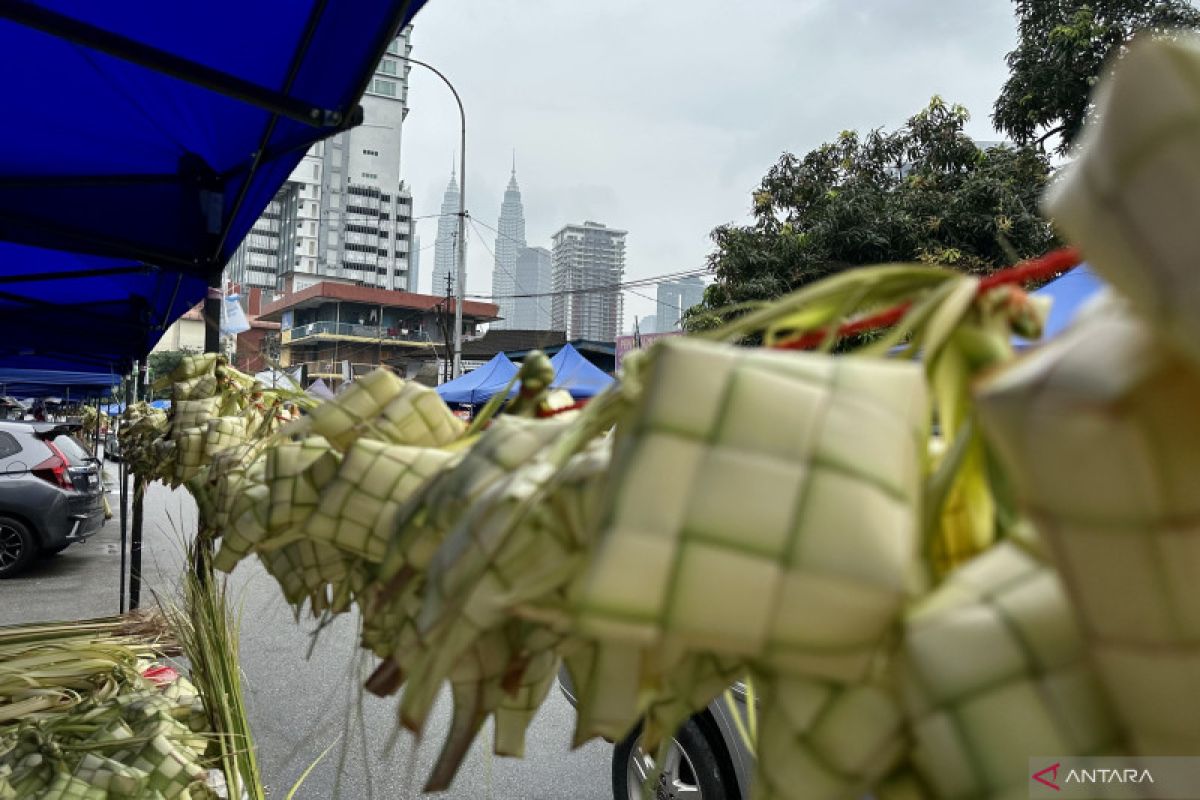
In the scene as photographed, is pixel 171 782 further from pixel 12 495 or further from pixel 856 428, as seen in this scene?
pixel 12 495

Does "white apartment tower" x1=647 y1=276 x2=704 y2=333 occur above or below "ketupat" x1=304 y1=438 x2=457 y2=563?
above

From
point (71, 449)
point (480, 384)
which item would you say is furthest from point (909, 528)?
point (71, 449)

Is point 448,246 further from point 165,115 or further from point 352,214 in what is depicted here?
point 352,214

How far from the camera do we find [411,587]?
42 cm

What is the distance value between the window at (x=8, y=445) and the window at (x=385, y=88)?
171 ft

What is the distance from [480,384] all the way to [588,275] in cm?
1279

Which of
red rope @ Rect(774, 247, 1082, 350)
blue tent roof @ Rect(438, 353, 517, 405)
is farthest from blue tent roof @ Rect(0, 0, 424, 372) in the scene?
blue tent roof @ Rect(438, 353, 517, 405)

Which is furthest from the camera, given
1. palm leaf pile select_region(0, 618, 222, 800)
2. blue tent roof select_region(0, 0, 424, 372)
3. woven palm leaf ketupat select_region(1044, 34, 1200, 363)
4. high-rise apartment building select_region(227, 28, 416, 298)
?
high-rise apartment building select_region(227, 28, 416, 298)

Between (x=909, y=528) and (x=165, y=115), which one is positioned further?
(x=165, y=115)

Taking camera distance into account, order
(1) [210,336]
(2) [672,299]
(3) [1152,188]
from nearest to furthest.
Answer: (3) [1152,188] < (1) [210,336] < (2) [672,299]

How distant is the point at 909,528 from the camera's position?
0.73 feet

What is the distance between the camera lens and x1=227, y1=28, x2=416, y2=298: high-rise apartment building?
59500 mm

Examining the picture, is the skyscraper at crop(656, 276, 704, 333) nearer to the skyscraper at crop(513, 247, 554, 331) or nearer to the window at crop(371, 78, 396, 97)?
the skyscraper at crop(513, 247, 554, 331)

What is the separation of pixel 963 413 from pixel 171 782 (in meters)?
1.66
